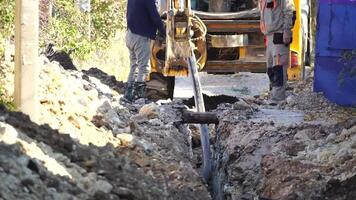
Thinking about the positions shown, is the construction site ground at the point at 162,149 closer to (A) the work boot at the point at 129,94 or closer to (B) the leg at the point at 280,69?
(A) the work boot at the point at 129,94

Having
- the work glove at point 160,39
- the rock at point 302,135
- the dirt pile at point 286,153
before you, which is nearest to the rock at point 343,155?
the dirt pile at point 286,153

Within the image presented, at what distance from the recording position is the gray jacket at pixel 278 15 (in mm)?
11102

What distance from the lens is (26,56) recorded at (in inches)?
274

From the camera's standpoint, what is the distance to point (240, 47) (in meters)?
13.0

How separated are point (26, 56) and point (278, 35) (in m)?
5.05

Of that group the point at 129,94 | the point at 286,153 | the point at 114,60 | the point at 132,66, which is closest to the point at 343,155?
the point at 286,153

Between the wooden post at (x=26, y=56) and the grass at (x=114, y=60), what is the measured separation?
9.56 metres

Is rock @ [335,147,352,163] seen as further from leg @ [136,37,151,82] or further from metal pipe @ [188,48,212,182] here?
leg @ [136,37,151,82]

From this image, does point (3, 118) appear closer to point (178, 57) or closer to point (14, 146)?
point (14, 146)

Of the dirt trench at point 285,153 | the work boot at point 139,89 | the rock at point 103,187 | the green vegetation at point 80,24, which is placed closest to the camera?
the rock at point 103,187

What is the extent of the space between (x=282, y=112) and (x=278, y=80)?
3.33 ft

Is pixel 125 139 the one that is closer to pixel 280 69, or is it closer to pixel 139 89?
pixel 139 89

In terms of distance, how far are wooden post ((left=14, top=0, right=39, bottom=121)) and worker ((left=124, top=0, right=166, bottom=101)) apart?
4.31 m

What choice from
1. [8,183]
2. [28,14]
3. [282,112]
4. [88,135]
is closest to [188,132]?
[282,112]
